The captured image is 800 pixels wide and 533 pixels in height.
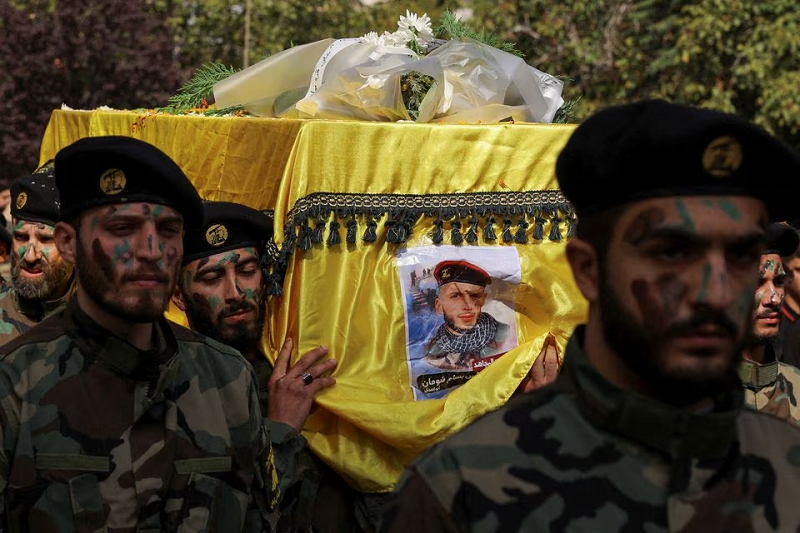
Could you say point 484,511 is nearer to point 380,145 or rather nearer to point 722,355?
point 722,355

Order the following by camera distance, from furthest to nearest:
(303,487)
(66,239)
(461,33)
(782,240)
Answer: (461,33) < (782,240) < (303,487) < (66,239)

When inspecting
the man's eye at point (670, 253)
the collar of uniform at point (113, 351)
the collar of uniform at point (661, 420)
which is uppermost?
the man's eye at point (670, 253)

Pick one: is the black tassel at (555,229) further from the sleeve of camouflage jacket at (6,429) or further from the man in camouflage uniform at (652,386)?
the man in camouflage uniform at (652,386)

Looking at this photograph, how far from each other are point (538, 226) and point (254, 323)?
1.15 m

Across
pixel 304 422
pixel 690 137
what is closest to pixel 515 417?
pixel 690 137

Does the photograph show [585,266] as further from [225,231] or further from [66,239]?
[225,231]

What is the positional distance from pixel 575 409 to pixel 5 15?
53.4 feet

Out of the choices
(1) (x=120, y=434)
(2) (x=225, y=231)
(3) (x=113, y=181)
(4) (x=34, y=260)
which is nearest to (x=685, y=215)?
(1) (x=120, y=434)

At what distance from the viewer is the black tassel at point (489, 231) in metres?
5.03

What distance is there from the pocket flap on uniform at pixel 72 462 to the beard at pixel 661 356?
1721mm

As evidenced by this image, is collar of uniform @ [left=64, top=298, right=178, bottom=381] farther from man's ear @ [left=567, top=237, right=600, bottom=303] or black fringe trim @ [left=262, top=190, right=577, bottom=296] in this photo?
man's ear @ [left=567, top=237, right=600, bottom=303]

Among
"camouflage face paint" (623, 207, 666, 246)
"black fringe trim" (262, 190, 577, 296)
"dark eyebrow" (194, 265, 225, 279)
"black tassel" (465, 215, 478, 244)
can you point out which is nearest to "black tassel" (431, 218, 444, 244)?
"black fringe trim" (262, 190, 577, 296)

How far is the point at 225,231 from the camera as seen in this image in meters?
4.92

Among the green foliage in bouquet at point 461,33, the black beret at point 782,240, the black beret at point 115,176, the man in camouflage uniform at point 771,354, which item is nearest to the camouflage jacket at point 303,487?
the black beret at point 115,176
